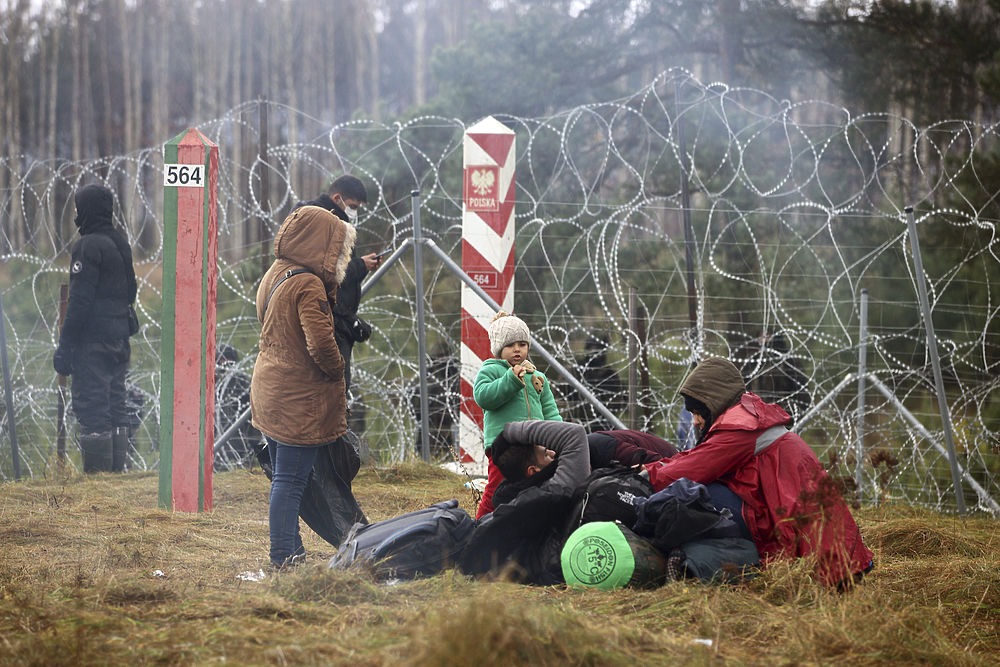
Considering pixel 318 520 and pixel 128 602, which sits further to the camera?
pixel 318 520

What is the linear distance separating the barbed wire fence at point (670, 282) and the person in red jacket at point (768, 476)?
1.26 feet

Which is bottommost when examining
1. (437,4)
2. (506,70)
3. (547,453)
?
(547,453)

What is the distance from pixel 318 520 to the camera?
404 centimetres

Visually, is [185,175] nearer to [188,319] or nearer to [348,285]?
[188,319]

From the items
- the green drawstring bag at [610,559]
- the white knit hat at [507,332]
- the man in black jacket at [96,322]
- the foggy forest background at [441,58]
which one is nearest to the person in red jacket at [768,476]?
the green drawstring bag at [610,559]

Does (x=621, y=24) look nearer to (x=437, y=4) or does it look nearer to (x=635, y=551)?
(x=635, y=551)

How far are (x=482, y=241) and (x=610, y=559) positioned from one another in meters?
3.33

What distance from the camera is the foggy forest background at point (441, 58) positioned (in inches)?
392

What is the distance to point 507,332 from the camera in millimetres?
4277

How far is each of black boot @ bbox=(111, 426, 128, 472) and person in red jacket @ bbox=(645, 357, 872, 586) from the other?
164 inches

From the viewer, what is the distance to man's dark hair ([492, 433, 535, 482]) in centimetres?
374

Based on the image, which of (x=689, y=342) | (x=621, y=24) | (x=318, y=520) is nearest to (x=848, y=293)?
(x=689, y=342)

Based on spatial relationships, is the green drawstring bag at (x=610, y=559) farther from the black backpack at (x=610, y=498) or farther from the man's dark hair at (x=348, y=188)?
the man's dark hair at (x=348, y=188)

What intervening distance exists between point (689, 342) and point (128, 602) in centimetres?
379
